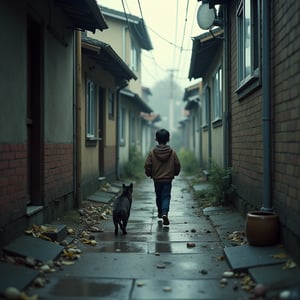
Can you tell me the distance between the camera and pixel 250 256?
579cm

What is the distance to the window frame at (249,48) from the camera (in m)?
7.72

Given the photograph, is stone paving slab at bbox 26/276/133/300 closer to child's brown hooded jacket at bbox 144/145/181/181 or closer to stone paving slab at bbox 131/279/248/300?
stone paving slab at bbox 131/279/248/300

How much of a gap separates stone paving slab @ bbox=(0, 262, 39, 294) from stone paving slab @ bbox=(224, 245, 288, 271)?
2.12 meters

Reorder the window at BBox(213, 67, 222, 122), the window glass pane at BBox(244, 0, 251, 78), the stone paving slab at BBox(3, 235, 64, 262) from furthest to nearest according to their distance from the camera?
the window at BBox(213, 67, 222, 122)
the window glass pane at BBox(244, 0, 251, 78)
the stone paving slab at BBox(3, 235, 64, 262)

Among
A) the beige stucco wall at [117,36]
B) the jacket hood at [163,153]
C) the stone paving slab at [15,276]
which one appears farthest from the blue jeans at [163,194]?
the beige stucco wall at [117,36]

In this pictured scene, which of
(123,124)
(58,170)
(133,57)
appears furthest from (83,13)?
(133,57)

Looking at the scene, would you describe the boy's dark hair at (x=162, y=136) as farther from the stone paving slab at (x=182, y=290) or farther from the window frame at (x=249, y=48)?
the stone paving slab at (x=182, y=290)

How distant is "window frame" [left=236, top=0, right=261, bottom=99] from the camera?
7.72m

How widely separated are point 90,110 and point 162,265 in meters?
7.85

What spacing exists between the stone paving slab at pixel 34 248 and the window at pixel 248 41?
12.3ft

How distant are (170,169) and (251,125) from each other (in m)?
1.71

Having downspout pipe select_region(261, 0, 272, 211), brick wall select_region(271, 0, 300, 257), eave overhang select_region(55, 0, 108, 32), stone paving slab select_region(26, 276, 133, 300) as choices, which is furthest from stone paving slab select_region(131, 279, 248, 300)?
eave overhang select_region(55, 0, 108, 32)

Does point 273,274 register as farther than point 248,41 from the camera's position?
No

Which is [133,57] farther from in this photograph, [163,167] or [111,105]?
[163,167]
